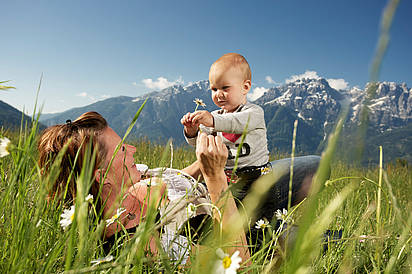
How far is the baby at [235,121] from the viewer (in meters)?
2.02

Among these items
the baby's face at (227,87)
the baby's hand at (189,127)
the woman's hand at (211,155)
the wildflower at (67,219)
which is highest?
the baby's face at (227,87)

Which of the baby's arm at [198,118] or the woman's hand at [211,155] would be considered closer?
the woman's hand at [211,155]

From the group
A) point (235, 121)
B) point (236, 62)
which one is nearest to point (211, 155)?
point (235, 121)

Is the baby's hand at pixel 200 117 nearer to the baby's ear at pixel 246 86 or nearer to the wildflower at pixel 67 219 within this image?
the baby's ear at pixel 246 86

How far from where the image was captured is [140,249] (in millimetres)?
504

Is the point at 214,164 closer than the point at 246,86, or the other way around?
the point at 214,164

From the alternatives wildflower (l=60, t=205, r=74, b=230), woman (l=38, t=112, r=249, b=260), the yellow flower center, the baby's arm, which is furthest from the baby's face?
the yellow flower center

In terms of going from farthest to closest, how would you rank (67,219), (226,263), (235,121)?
1. (235,121)
2. (67,219)
3. (226,263)

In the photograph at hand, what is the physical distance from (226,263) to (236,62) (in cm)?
225

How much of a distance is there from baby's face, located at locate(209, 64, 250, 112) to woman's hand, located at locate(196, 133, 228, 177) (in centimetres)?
120

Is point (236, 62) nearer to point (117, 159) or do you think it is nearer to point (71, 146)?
point (117, 159)

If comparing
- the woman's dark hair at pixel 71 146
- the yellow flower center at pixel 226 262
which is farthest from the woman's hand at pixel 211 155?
the yellow flower center at pixel 226 262

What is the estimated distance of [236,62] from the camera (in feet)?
8.59

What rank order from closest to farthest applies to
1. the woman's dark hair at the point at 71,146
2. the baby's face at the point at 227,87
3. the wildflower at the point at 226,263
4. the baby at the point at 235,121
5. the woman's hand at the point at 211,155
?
the wildflower at the point at 226,263 < the woman's hand at the point at 211,155 < the woman's dark hair at the point at 71,146 < the baby at the point at 235,121 < the baby's face at the point at 227,87
